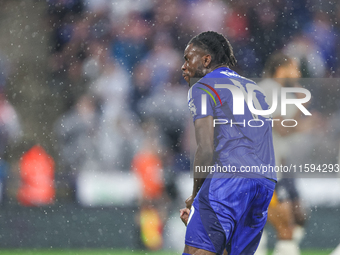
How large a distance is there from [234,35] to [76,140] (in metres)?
2.80

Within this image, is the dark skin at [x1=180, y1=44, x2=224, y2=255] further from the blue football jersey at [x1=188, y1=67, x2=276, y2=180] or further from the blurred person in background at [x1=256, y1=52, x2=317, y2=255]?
the blurred person in background at [x1=256, y1=52, x2=317, y2=255]

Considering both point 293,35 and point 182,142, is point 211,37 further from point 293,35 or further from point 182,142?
point 293,35

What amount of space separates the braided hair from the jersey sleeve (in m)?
0.22

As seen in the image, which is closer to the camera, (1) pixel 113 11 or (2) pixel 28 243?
(2) pixel 28 243

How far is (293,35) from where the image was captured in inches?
257

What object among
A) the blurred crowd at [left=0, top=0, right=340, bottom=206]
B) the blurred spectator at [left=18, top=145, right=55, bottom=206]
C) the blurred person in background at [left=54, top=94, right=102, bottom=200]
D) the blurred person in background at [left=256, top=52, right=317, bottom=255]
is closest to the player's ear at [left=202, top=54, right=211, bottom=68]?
the blurred person in background at [left=256, top=52, right=317, bottom=255]

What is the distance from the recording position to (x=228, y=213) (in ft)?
6.04

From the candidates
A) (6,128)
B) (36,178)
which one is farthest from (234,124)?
(6,128)

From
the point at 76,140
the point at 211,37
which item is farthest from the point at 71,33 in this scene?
the point at 211,37

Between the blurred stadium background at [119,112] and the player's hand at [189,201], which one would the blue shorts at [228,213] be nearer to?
the player's hand at [189,201]

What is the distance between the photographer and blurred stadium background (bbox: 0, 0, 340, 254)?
475 centimetres

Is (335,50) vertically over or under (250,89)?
over

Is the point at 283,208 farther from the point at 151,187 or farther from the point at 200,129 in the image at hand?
the point at 200,129

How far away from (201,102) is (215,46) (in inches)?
13.8
